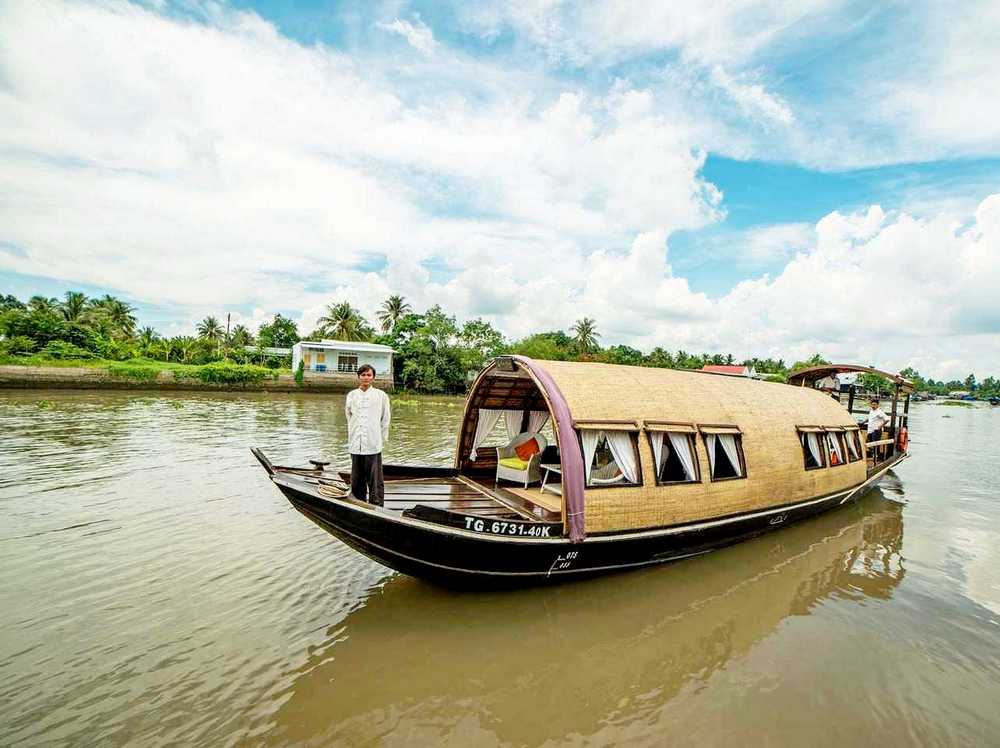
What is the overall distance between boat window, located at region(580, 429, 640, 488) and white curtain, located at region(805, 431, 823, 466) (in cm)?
529

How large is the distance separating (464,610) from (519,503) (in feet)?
5.84

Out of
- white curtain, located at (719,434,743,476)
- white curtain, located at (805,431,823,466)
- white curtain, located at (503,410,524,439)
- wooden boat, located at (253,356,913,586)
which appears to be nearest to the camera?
wooden boat, located at (253,356,913,586)

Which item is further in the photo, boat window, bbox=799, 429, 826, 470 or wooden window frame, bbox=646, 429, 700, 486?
boat window, bbox=799, 429, 826, 470

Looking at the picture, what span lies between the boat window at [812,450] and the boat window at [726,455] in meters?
2.43

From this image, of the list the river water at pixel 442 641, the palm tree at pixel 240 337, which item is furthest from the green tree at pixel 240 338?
the river water at pixel 442 641

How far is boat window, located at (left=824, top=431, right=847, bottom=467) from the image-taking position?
32.7ft

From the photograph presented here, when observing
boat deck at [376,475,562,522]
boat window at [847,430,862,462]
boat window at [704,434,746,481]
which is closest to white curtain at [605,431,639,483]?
boat deck at [376,475,562,522]

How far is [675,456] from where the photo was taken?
6887mm

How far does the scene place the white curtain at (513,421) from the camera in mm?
9695

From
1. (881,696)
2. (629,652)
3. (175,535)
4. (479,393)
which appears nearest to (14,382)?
(175,535)

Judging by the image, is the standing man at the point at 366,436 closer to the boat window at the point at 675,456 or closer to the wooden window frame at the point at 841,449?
the boat window at the point at 675,456

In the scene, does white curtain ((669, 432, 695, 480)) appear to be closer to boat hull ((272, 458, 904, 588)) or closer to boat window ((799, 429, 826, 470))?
boat hull ((272, 458, 904, 588))

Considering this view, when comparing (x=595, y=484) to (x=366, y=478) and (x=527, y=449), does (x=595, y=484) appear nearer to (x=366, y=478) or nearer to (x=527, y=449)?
(x=527, y=449)

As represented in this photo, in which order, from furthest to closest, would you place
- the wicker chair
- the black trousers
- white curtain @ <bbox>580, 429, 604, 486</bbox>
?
the wicker chair < white curtain @ <bbox>580, 429, 604, 486</bbox> < the black trousers
